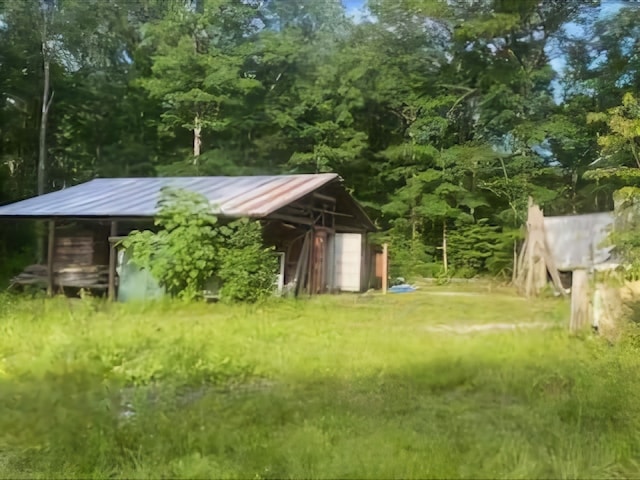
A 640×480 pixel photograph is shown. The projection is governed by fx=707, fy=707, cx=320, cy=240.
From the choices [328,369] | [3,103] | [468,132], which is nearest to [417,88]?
[468,132]

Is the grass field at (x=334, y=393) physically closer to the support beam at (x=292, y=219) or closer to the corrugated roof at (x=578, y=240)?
the corrugated roof at (x=578, y=240)

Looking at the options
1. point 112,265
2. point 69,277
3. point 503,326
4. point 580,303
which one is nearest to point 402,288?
point 503,326

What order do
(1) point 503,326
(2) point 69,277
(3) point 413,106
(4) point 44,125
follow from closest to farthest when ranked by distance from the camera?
(1) point 503,326 → (3) point 413,106 → (2) point 69,277 → (4) point 44,125

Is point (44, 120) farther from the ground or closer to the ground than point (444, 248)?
farther from the ground

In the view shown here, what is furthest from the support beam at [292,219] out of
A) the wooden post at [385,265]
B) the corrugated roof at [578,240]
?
the corrugated roof at [578,240]

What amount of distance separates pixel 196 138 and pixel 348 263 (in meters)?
0.72

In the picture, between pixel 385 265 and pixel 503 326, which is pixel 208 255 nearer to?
pixel 385 265

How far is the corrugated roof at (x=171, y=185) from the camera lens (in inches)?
97.6

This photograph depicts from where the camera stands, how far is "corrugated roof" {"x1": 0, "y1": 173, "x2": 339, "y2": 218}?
2479 mm

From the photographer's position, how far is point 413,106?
2.53 m

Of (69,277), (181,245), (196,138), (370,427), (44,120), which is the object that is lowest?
(370,427)

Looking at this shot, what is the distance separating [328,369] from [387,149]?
0.80m

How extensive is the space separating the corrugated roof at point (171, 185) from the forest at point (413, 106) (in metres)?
0.05

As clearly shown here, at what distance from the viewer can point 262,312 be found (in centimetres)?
246
